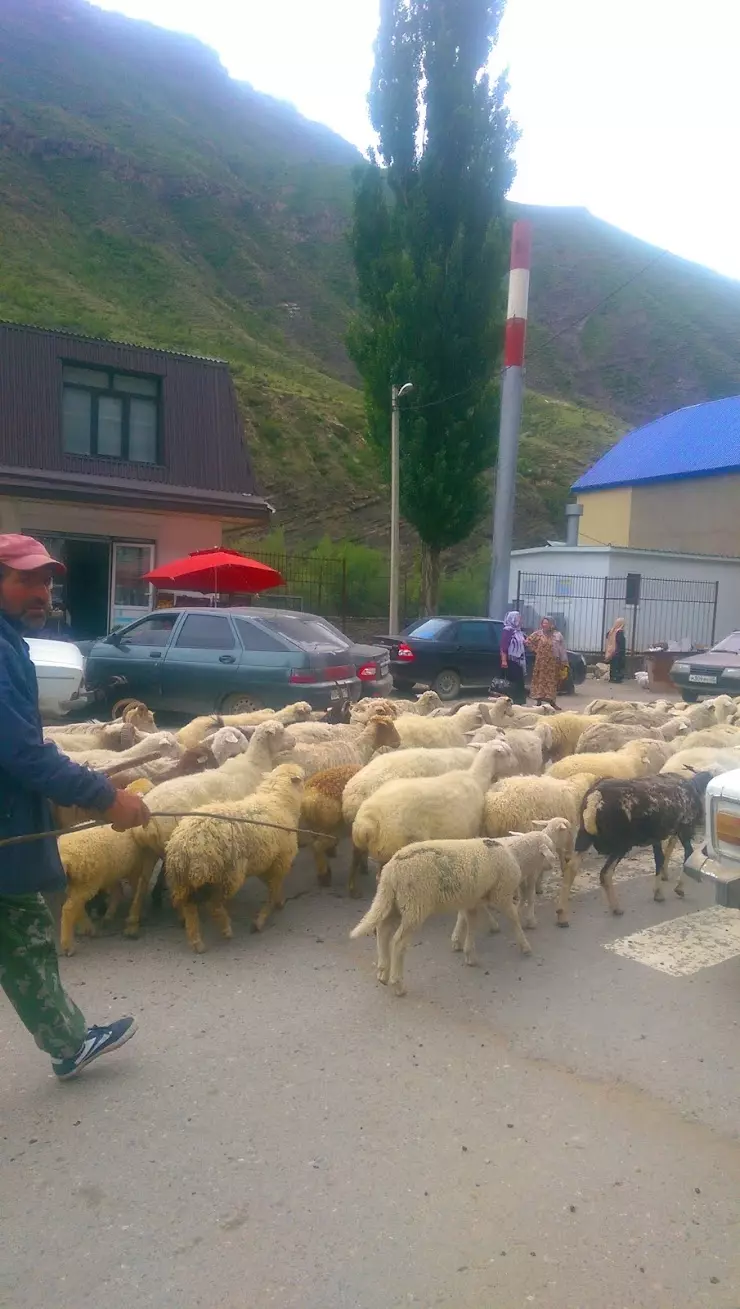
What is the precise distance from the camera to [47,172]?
73875 millimetres

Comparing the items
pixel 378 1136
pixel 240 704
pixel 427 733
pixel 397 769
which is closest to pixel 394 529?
pixel 240 704

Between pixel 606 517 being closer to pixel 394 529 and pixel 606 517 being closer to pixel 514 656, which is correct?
pixel 394 529

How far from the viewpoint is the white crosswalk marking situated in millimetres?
5328

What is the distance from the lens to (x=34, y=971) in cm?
360

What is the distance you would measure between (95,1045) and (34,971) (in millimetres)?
537

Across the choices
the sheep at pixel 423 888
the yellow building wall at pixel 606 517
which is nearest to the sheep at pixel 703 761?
the sheep at pixel 423 888

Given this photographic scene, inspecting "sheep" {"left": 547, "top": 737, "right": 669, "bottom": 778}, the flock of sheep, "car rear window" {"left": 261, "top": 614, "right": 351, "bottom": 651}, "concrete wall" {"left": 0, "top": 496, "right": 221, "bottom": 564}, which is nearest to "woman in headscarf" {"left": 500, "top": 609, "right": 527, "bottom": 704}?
"car rear window" {"left": 261, "top": 614, "right": 351, "bottom": 651}

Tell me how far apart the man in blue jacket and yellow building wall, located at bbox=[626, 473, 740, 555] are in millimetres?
32038

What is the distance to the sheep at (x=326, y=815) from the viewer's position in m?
6.44

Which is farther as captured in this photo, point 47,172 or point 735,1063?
point 47,172

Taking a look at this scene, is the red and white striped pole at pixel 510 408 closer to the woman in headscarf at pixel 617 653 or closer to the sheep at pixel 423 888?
the woman in headscarf at pixel 617 653

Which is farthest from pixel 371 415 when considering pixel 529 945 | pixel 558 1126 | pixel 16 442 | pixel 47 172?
pixel 47 172

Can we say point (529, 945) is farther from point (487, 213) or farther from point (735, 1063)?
point (487, 213)

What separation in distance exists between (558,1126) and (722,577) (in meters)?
27.8
